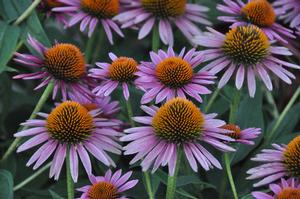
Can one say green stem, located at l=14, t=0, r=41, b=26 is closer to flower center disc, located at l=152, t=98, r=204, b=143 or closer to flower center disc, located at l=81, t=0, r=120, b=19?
flower center disc, located at l=81, t=0, r=120, b=19

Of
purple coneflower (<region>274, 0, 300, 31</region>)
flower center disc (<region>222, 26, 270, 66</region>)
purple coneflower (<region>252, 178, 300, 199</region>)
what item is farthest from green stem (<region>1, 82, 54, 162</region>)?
purple coneflower (<region>274, 0, 300, 31</region>)

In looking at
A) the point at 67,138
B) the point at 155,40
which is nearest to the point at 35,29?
the point at 155,40

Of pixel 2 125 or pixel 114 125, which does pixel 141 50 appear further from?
pixel 114 125

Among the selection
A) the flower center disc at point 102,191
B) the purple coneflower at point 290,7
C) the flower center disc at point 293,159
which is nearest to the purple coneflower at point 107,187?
the flower center disc at point 102,191

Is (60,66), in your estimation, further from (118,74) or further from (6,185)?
(6,185)

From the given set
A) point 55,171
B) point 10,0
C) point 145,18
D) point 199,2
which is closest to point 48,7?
point 10,0

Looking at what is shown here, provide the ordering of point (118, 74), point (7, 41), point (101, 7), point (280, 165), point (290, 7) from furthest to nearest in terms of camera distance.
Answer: point (290, 7), point (101, 7), point (7, 41), point (118, 74), point (280, 165)

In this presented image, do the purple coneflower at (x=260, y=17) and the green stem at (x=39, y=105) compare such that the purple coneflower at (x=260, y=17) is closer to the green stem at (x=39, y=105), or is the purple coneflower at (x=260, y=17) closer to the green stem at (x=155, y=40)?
the green stem at (x=155, y=40)
